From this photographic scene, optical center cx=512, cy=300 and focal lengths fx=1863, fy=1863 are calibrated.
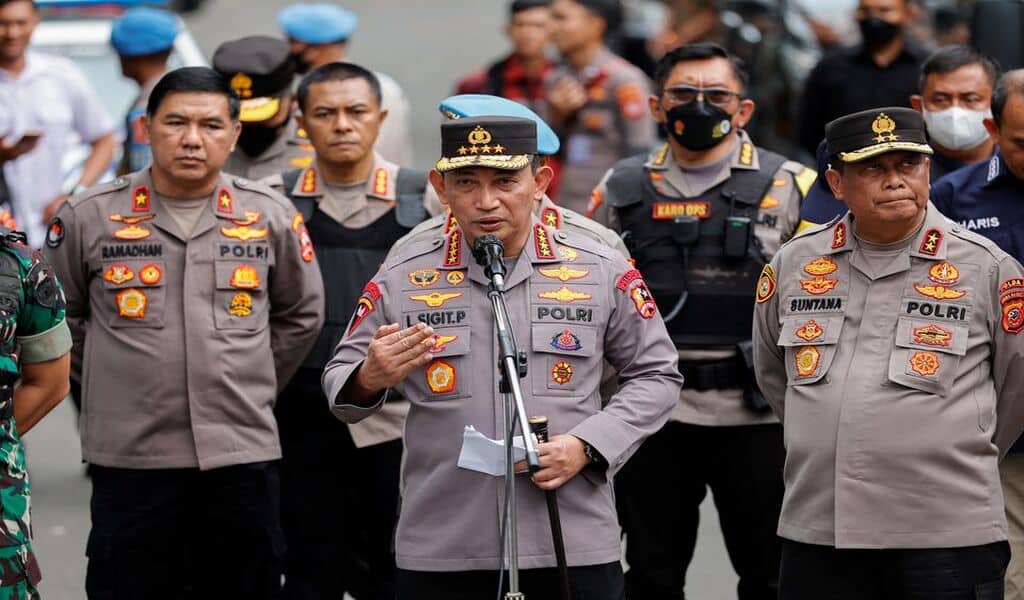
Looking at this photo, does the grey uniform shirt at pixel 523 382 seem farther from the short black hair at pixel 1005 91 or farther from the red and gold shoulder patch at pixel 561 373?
the short black hair at pixel 1005 91

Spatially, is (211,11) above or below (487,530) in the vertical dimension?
above

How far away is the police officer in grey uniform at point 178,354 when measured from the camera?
21.0 feet

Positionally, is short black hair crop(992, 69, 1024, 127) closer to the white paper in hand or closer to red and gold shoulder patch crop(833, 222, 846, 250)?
red and gold shoulder patch crop(833, 222, 846, 250)

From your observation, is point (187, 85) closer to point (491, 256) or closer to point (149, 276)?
point (149, 276)

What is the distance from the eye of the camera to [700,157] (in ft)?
22.6

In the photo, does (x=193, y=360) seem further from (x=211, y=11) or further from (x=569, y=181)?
(x=211, y=11)

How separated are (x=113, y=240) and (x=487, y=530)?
2.06 m

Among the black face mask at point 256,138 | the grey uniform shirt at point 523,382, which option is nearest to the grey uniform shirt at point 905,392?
the grey uniform shirt at point 523,382

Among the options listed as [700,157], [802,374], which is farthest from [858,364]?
[700,157]

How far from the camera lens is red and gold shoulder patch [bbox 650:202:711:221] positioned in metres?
6.74

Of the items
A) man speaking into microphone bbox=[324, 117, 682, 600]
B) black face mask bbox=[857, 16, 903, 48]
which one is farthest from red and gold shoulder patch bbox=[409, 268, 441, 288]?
black face mask bbox=[857, 16, 903, 48]

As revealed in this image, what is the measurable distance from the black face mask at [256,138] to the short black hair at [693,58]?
1.90 metres

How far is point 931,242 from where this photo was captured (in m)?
5.36

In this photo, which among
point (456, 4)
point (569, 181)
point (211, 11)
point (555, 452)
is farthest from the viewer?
point (456, 4)
